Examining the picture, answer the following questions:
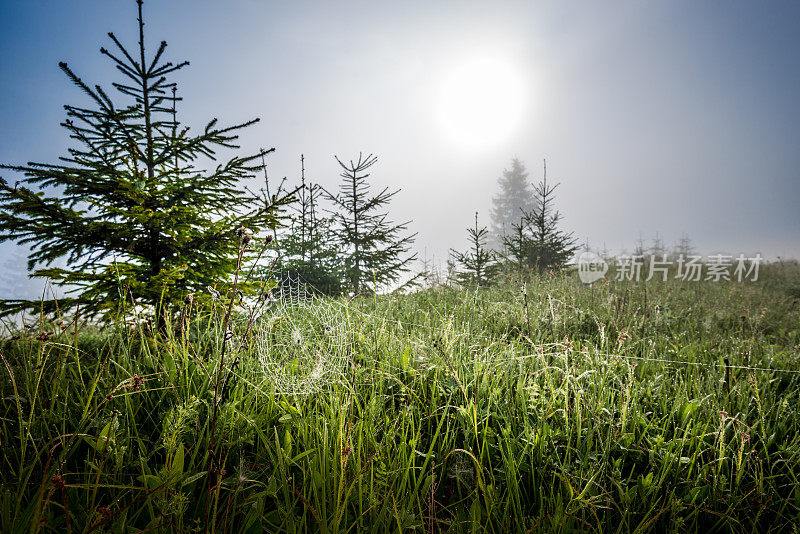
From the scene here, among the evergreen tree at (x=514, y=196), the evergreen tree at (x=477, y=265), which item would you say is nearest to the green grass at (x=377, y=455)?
the evergreen tree at (x=477, y=265)

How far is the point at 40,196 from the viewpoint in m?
3.03

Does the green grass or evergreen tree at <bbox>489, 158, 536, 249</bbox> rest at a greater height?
evergreen tree at <bbox>489, 158, 536, 249</bbox>

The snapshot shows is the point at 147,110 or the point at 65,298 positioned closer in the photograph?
the point at 65,298

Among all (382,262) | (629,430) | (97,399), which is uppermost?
(382,262)

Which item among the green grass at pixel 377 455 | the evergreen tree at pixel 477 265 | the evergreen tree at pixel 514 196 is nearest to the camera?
the green grass at pixel 377 455

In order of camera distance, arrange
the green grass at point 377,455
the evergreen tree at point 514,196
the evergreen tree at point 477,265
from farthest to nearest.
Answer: the evergreen tree at point 514,196, the evergreen tree at point 477,265, the green grass at point 377,455

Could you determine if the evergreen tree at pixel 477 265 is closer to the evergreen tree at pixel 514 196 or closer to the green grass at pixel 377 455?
the green grass at pixel 377 455

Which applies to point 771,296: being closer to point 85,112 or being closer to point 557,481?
point 557,481

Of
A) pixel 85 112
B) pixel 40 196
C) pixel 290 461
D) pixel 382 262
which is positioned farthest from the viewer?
pixel 382 262

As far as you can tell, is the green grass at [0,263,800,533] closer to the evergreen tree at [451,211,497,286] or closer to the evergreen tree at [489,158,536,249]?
the evergreen tree at [451,211,497,286]

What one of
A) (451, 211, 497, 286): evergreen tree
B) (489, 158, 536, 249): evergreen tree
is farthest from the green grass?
(489, 158, 536, 249): evergreen tree

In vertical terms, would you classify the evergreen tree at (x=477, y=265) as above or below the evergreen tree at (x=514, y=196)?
below

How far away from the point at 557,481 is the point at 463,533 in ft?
2.18

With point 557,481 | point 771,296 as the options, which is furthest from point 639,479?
point 771,296
